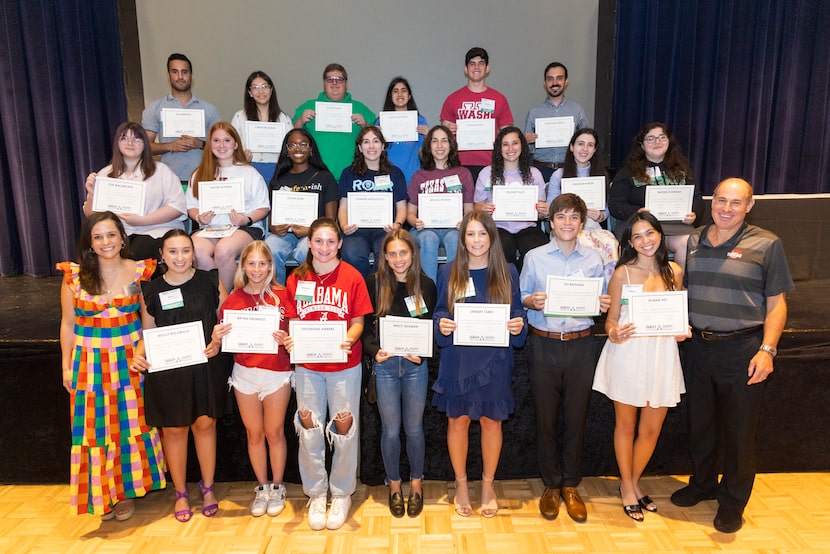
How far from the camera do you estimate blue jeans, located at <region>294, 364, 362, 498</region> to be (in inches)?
119

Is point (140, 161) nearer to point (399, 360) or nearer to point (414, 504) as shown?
point (399, 360)

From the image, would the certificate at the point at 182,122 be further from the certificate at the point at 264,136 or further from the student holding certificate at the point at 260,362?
the student holding certificate at the point at 260,362

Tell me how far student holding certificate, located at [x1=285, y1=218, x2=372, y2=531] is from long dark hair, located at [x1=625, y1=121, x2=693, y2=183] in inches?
89.9

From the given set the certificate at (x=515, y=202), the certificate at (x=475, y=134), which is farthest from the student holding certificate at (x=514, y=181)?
the certificate at (x=475, y=134)

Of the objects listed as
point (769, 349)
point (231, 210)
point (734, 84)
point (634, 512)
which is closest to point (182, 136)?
point (231, 210)

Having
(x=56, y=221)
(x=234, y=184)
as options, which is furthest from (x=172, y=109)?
(x=56, y=221)

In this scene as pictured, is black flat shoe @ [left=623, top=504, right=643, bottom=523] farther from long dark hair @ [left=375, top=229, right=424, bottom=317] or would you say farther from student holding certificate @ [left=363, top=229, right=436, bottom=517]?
long dark hair @ [left=375, top=229, right=424, bottom=317]

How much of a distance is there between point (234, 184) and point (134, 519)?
83.2 inches

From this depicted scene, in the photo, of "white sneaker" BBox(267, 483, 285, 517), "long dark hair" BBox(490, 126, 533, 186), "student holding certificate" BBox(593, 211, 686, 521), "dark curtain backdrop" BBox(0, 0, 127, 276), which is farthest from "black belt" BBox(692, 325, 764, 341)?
"dark curtain backdrop" BBox(0, 0, 127, 276)

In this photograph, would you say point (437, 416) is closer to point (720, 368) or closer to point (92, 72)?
point (720, 368)

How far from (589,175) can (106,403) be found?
3444 mm

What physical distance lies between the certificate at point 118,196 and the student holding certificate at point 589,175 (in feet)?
9.28

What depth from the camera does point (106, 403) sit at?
3.00 m

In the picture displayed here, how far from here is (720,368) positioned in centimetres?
294
